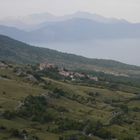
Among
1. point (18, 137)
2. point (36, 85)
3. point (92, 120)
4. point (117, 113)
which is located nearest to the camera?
point (18, 137)

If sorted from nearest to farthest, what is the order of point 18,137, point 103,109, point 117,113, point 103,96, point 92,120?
1. point 18,137
2. point 92,120
3. point 117,113
4. point 103,109
5. point 103,96

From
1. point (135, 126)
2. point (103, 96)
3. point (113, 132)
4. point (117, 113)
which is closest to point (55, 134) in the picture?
point (113, 132)

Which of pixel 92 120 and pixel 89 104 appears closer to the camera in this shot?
pixel 92 120

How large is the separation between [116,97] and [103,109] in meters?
31.7

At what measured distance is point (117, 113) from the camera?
516ft

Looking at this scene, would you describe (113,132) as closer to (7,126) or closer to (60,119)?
(60,119)

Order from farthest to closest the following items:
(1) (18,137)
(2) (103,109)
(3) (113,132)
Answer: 1. (2) (103,109)
2. (3) (113,132)
3. (1) (18,137)

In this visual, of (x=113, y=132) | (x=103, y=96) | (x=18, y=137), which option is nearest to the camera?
(x=18, y=137)

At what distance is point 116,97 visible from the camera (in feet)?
653

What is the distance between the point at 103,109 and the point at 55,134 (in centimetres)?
5697

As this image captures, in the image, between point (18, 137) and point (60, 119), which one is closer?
point (18, 137)

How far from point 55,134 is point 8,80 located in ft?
220

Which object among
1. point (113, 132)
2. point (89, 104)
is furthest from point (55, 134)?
point (89, 104)

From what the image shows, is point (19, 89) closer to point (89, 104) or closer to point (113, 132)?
point (89, 104)
